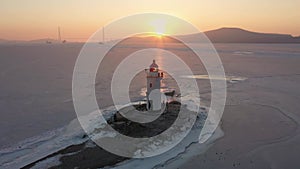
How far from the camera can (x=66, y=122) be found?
12.2m

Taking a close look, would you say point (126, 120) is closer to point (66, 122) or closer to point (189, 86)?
point (66, 122)

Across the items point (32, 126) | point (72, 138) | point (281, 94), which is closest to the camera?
point (72, 138)

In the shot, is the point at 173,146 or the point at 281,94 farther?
the point at 281,94

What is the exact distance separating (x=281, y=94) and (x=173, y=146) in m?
12.1

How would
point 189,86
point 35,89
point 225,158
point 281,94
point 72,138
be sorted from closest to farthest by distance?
1. point 225,158
2. point 72,138
3. point 281,94
4. point 35,89
5. point 189,86

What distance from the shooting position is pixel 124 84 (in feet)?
72.4

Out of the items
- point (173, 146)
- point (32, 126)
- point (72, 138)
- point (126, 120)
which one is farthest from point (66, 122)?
point (173, 146)

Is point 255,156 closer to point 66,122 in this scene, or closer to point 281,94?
point 66,122

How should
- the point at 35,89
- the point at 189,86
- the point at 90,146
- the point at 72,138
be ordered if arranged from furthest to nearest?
the point at 189,86, the point at 35,89, the point at 72,138, the point at 90,146

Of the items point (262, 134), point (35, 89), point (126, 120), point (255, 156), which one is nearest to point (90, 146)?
point (126, 120)

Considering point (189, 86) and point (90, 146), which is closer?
point (90, 146)

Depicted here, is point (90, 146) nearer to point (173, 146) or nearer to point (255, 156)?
point (173, 146)

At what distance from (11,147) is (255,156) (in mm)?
8488

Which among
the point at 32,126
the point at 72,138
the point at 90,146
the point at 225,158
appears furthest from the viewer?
the point at 32,126
